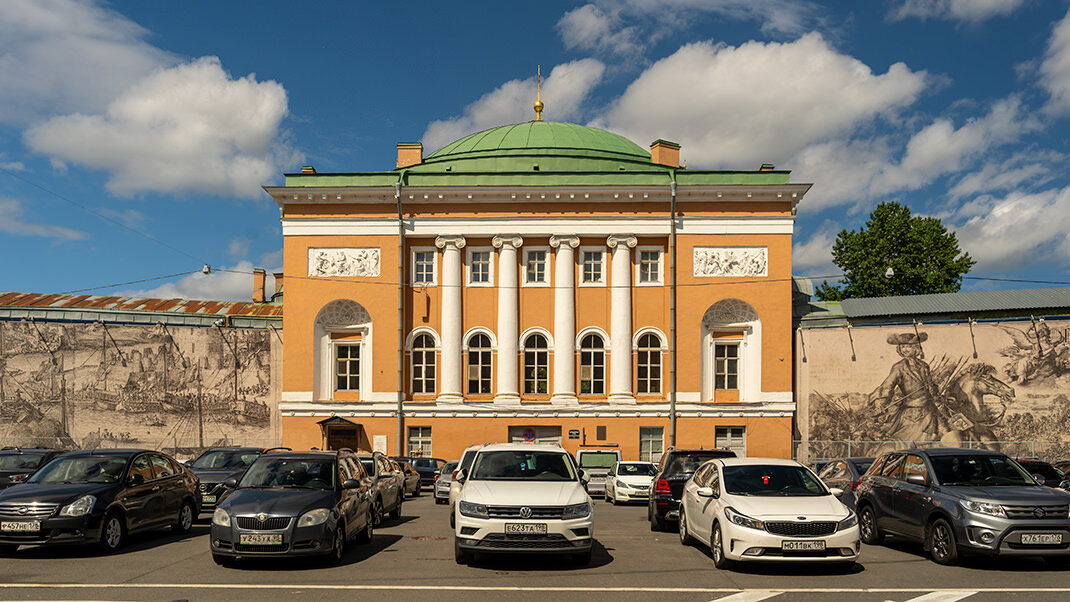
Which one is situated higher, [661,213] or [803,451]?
[661,213]

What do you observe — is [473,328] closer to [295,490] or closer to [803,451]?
[803,451]

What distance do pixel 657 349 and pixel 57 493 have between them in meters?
27.6

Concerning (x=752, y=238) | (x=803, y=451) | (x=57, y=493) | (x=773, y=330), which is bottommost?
(x=803, y=451)

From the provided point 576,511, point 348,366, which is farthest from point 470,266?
point 576,511

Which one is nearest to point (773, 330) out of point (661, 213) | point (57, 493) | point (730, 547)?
point (661, 213)

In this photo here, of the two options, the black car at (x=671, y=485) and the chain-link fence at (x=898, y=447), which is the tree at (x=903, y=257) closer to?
the chain-link fence at (x=898, y=447)

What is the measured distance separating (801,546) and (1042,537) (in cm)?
338

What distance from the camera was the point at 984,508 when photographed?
11828 mm

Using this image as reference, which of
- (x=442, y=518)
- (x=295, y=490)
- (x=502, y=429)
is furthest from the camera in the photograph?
(x=502, y=429)

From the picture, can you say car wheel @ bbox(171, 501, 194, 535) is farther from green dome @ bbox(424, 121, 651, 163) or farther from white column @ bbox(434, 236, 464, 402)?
green dome @ bbox(424, 121, 651, 163)

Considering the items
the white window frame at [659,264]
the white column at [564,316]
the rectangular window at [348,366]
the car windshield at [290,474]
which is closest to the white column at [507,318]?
the white column at [564,316]

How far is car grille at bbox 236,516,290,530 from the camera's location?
11.6 meters

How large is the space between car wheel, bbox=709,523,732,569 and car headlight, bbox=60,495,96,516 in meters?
9.06

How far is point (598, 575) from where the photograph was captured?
37.3ft
